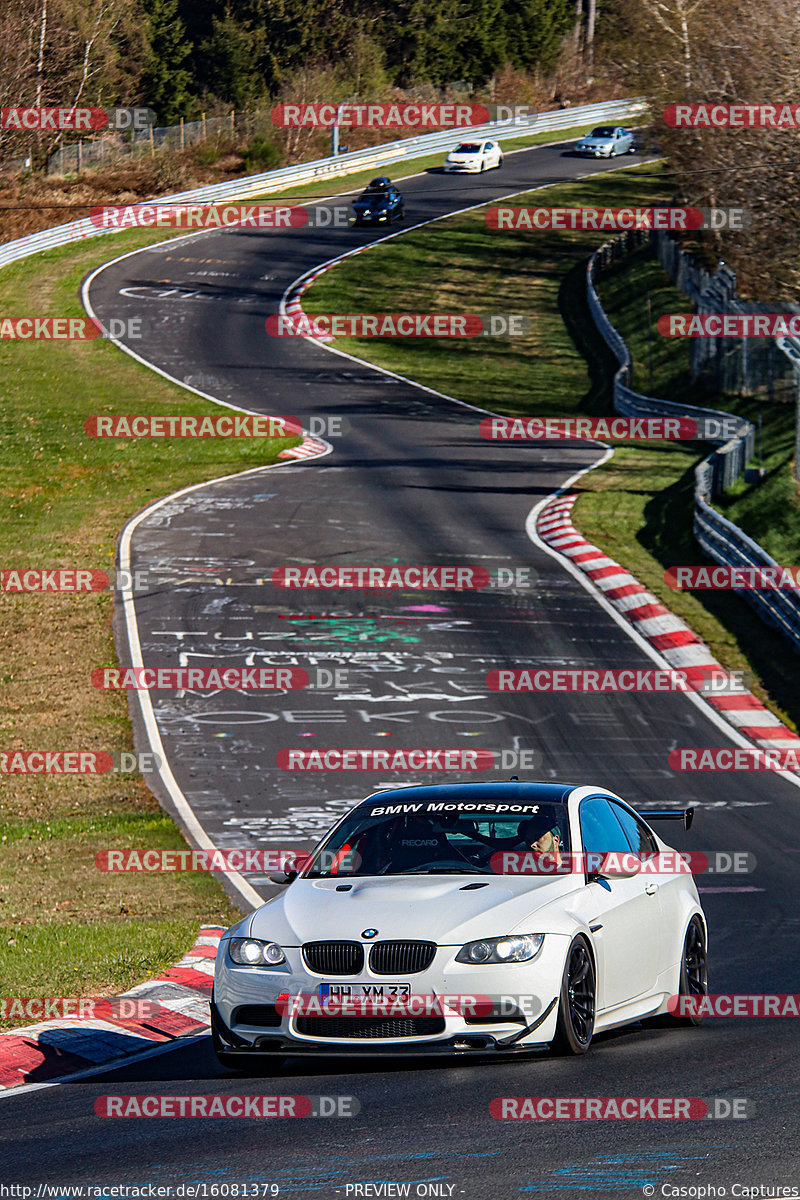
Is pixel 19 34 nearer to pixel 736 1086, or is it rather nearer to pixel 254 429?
pixel 254 429

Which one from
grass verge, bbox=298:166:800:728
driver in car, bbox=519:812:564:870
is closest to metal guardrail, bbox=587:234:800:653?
grass verge, bbox=298:166:800:728

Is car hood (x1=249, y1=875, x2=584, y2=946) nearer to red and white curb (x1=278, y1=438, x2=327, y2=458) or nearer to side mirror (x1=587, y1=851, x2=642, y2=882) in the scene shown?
side mirror (x1=587, y1=851, x2=642, y2=882)

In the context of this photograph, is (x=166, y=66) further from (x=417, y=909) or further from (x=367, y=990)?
(x=367, y=990)

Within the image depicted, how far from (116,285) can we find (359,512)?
3017 centimetres

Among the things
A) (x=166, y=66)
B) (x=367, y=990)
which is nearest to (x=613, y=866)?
(x=367, y=990)

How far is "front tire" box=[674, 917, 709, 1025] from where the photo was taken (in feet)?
31.3

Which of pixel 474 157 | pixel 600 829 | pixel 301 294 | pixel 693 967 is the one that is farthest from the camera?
pixel 474 157

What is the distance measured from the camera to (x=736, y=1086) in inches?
290

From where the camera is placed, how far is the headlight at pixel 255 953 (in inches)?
315

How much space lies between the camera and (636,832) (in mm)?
9820

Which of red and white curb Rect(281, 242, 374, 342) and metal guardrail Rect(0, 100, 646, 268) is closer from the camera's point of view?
red and white curb Rect(281, 242, 374, 342)

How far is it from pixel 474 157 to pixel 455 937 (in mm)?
72527

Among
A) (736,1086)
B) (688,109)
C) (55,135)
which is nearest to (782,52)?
(688,109)

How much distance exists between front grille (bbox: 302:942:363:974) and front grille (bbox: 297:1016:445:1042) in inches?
8.9
